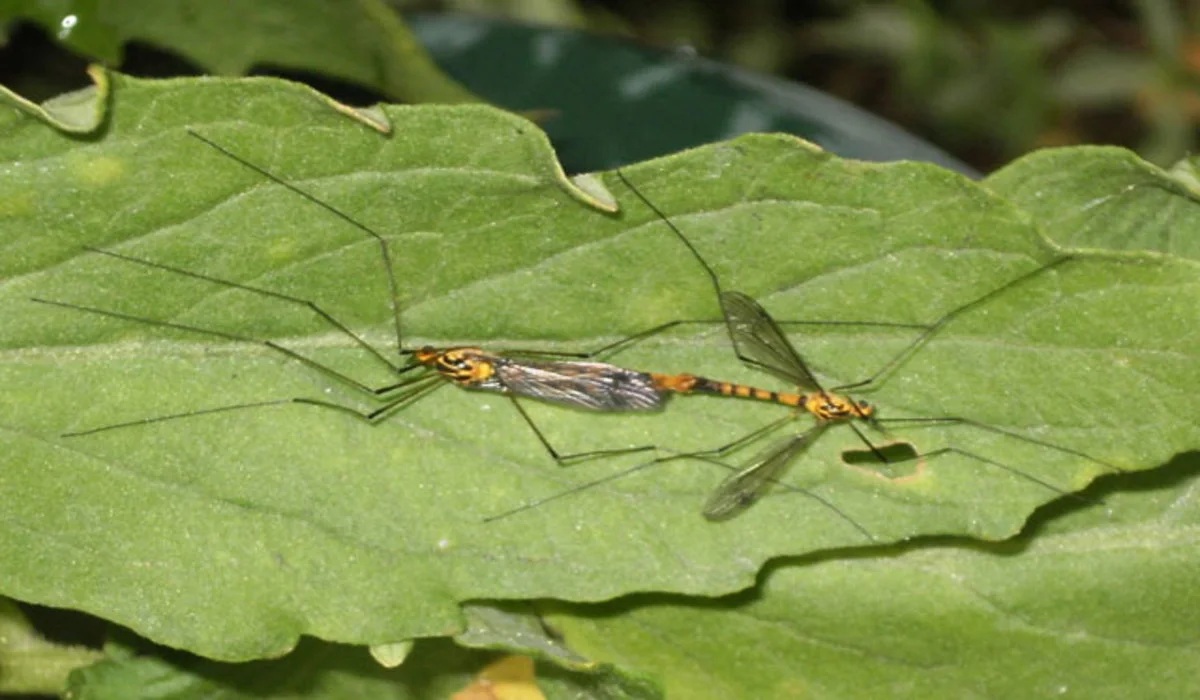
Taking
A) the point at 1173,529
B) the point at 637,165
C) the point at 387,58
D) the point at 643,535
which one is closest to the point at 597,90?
the point at 387,58

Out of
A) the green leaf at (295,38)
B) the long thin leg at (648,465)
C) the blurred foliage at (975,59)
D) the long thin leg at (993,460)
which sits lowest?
the blurred foliage at (975,59)

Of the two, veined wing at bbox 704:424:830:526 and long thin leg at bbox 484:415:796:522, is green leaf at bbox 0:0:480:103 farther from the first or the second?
veined wing at bbox 704:424:830:526

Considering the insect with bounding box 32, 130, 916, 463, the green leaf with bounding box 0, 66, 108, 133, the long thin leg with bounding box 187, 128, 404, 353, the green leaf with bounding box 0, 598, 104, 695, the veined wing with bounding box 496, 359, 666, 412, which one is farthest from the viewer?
the green leaf with bounding box 0, 598, 104, 695

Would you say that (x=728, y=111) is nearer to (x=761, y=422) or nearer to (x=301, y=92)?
(x=761, y=422)

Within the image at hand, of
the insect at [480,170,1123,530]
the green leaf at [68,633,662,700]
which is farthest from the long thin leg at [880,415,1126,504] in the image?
the green leaf at [68,633,662,700]

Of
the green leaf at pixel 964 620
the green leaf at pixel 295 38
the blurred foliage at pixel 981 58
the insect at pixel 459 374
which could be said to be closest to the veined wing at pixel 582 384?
the insect at pixel 459 374

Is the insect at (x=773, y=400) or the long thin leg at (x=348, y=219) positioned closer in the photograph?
the long thin leg at (x=348, y=219)

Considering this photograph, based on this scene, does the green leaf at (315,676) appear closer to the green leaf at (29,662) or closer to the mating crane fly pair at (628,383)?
the green leaf at (29,662)
